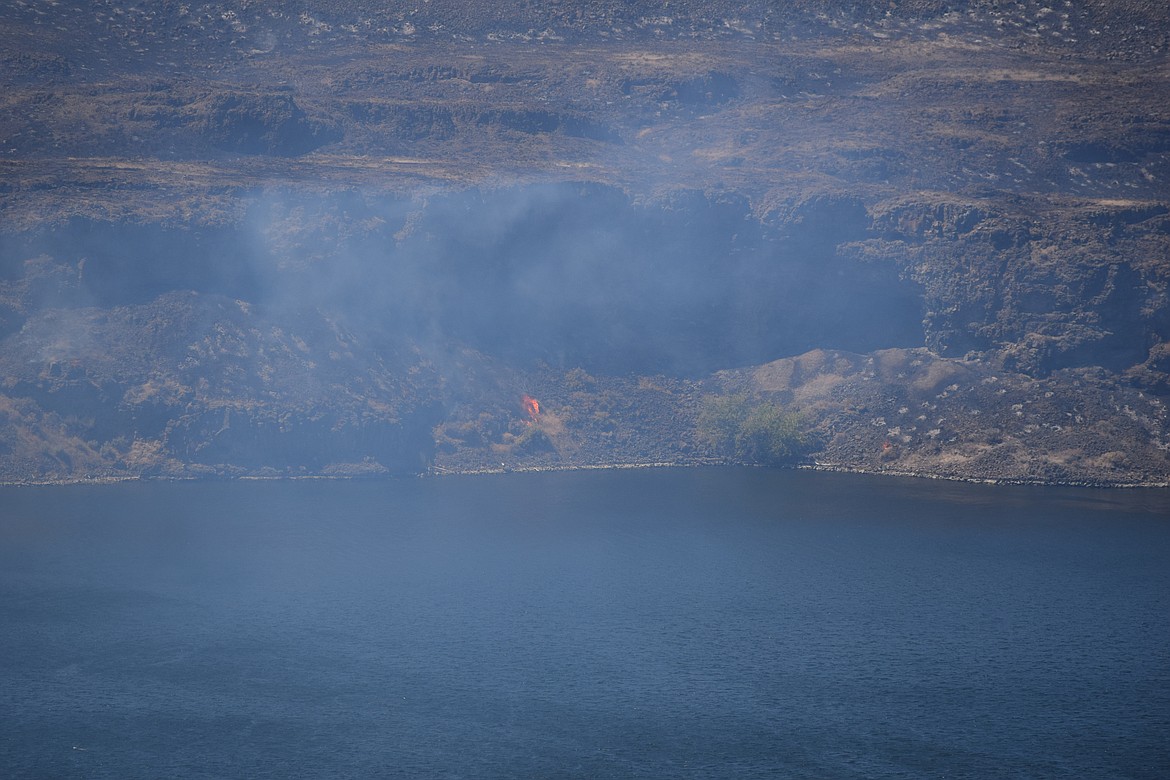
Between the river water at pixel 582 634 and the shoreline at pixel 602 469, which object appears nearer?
the river water at pixel 582 634

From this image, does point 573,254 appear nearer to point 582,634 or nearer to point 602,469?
point 602,469

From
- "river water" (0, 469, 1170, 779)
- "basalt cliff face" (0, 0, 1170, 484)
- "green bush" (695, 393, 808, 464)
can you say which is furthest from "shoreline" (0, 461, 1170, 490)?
"river water" (0, 469, 1170, 779)

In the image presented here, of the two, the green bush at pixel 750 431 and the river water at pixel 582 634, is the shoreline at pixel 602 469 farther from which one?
the river water at pixel 582 634

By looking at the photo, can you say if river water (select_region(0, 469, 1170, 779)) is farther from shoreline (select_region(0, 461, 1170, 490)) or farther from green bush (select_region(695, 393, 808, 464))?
green bush (select_region(695, 393, 808, 464))

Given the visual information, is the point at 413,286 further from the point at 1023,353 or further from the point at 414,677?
the point at 414,677

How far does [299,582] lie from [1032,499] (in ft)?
170

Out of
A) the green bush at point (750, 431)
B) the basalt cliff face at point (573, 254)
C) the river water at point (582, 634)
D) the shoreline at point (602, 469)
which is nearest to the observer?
the river water at point (582, 634)

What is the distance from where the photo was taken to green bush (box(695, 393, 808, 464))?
9925 centimetres

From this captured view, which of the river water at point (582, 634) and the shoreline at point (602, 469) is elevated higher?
the river water at point (582, 634)

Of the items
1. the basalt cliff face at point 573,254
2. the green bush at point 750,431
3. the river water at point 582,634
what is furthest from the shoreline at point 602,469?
the river water at point 582,634

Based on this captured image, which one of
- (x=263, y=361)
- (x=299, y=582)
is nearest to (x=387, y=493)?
(x=263, y=361)

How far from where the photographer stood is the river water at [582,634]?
4578 centimetres

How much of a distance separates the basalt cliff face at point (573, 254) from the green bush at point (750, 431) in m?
1.32

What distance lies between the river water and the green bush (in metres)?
10.6
